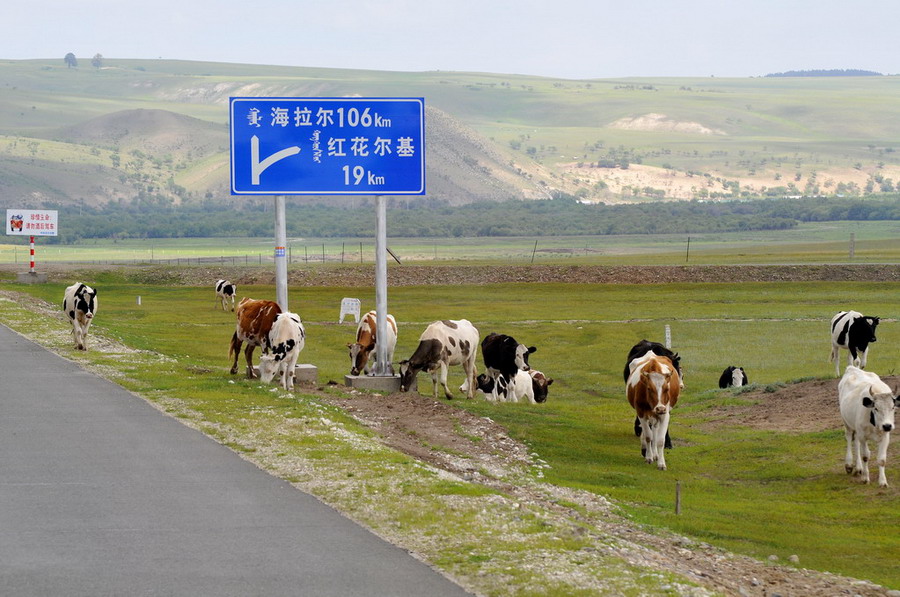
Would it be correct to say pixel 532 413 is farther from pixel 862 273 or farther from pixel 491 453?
pixel 862 273

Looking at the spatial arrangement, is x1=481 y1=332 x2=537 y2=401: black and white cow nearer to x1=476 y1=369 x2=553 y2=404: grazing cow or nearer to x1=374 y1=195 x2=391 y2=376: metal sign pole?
x1=476 y1=369 x2=553 y2=404: grazing cow

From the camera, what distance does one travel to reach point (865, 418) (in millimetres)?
19203

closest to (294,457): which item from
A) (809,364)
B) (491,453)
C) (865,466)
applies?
(491,453)

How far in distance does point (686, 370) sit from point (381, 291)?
14208 millimetres

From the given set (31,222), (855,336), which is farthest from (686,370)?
(31,222)

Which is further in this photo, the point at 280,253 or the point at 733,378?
the point at 733,378

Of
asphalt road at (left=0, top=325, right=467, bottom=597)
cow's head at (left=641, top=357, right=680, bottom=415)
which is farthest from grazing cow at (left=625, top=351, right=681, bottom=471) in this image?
asphalt road at (left=0, top=325, right=467, bottom=597)

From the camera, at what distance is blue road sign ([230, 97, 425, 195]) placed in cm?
2617

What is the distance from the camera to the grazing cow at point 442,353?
88.2 feet

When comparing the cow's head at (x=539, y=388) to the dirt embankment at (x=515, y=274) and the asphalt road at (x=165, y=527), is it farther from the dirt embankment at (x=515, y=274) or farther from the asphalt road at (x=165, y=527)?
the dirt embankment at (x=515, y=274)

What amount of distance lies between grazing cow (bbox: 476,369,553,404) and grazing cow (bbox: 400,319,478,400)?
1379 mm

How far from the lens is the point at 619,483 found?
18953 millimetres

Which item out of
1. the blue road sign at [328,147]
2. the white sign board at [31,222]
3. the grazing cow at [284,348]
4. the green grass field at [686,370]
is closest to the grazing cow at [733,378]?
the green grass field at [686,370]

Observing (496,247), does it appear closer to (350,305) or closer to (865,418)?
(350,305)
